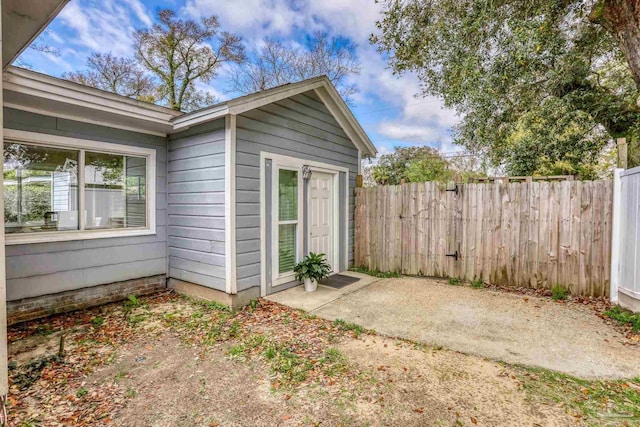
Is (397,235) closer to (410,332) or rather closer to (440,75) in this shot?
(410,332)

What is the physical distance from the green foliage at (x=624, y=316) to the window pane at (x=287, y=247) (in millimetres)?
4452

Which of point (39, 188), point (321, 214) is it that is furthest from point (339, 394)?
point (39, 188)

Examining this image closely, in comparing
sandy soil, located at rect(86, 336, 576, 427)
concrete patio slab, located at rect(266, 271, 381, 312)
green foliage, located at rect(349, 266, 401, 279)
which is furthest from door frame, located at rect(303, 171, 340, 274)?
sandy soil, located at rect(86, 336, 576, 427)

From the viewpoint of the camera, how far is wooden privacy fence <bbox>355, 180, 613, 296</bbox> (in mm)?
4742

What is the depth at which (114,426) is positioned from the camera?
218 cm

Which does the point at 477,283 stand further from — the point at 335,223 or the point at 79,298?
the point at 79,298

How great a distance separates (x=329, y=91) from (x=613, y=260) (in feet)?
17.2

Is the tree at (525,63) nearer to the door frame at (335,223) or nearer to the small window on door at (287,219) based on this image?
the door frame at (335,223)

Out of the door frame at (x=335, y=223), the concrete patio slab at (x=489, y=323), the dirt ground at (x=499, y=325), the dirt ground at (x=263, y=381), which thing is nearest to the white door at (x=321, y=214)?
the door frame at (x=335, y=223)

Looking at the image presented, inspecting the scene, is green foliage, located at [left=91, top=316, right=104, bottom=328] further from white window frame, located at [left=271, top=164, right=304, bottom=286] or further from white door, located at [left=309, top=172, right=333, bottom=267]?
white door, located at [left=309, top=172, right=333, bottom=267]

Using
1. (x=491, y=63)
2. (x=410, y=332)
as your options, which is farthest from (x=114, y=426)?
(x=491, y=63)

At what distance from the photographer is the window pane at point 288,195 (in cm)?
515

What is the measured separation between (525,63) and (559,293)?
3.85m

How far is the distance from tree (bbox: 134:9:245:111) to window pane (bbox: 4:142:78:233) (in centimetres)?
1097
